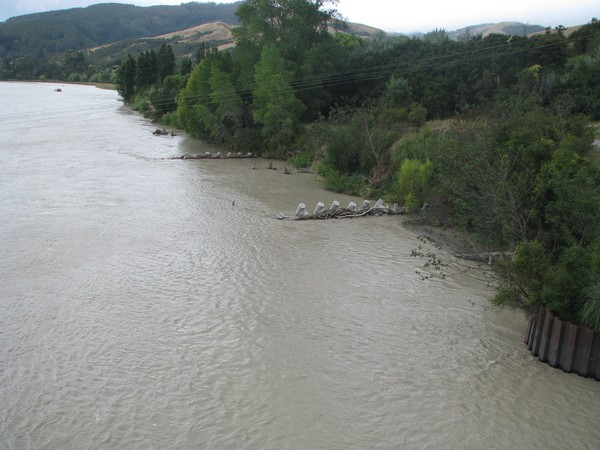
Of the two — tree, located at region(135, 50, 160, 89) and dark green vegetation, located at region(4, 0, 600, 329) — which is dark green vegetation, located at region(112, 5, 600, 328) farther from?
tree, located at region(135, 50, 160, 89)

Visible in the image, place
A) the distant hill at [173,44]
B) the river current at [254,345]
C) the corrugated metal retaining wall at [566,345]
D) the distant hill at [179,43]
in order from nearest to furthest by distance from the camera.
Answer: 1. the river current at [254,345]
2. the corrugated metal retaining wall at [566,345]
3. the distant hill at [173,44]
4. the distant hill at [179,43]

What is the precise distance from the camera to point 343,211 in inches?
904

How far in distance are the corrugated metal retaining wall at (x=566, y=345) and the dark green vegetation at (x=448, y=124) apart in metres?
0.27

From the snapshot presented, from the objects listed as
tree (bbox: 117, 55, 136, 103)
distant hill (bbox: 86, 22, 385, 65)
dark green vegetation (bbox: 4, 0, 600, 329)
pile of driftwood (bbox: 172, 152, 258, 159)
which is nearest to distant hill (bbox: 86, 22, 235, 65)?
distant hill (bbox: 86, 22, 385, 65)

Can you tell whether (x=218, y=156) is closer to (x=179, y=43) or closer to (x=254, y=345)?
(x=254, y=345)

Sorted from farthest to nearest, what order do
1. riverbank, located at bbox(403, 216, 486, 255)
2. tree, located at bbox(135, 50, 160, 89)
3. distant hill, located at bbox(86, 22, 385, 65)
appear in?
distant hill, located at bbox(86, 22, 385, 65) < tree, located at bbox(135, 50, 160, 89) < riverbank, located at bbox(403, 216, 486, 255)

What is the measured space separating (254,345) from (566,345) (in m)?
6.53

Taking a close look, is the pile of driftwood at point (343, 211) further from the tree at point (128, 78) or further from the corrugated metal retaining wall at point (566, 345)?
the tree at point (128, 78)

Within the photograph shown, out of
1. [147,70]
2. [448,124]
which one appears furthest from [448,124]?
[147,70]

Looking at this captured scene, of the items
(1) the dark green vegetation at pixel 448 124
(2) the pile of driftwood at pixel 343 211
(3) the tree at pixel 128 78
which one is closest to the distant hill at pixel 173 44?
(3) the tree at pixel 128 78

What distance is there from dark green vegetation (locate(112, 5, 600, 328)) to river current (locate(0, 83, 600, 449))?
190 cm

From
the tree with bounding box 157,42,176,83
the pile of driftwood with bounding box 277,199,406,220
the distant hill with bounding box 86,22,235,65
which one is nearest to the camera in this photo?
the pile of driftwood with bounding box 277,199,406,220

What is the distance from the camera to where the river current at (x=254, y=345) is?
9.13 m

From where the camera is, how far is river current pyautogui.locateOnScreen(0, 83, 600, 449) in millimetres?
9133
